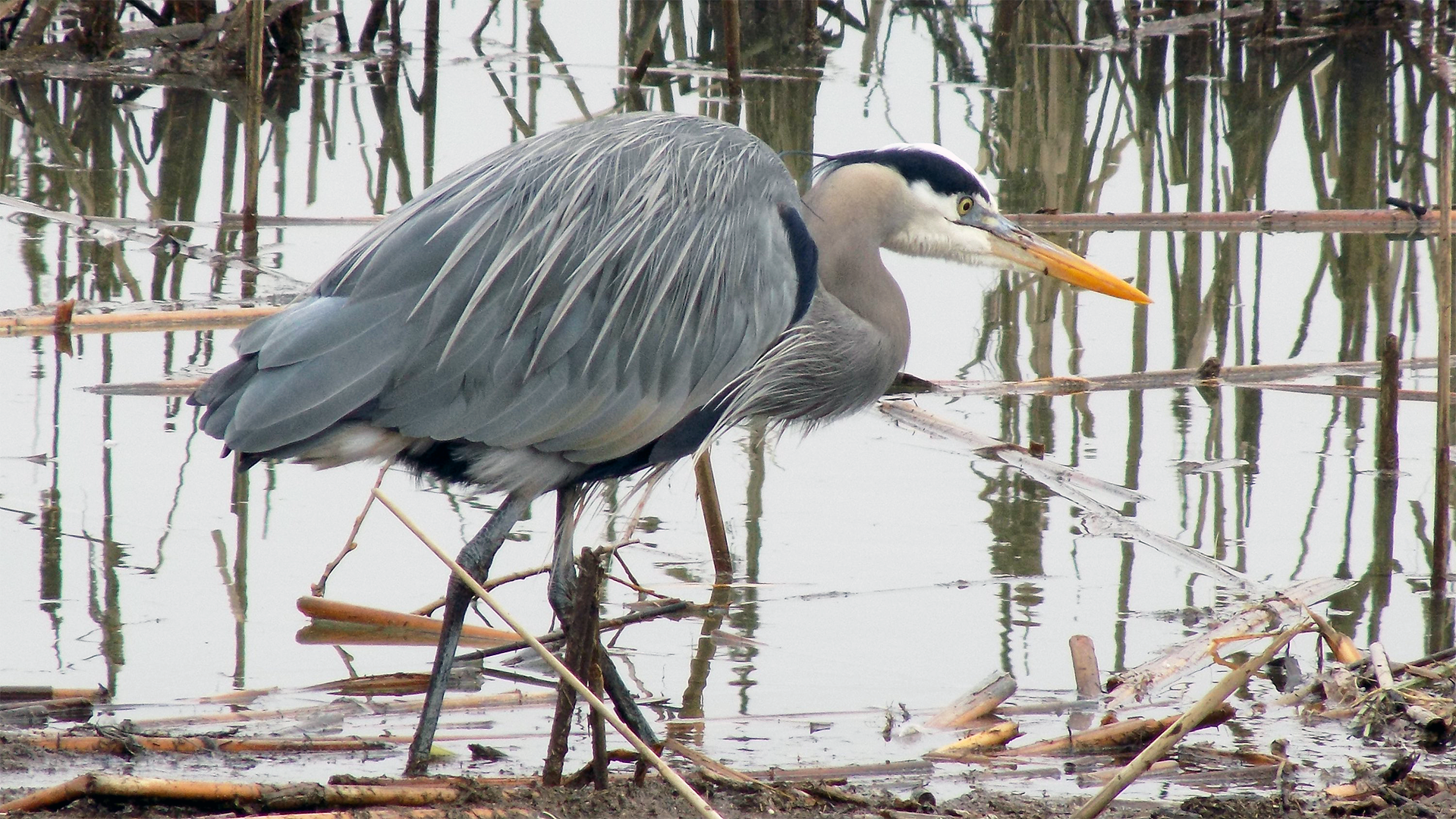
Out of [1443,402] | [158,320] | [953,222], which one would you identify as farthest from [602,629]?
[158,320]

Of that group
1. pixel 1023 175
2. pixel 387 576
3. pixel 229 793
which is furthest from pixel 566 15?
pixel 229 793

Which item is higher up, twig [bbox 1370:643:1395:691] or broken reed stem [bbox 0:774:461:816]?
broken reed stem [bbox 0:774:461:816]

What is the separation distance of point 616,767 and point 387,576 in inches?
44.9

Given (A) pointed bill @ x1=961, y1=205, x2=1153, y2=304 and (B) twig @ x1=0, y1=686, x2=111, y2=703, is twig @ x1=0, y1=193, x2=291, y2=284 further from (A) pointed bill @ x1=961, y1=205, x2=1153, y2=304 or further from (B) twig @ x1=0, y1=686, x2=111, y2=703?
(B) twig @ x1=0, y1=686, x2=111, y2=703

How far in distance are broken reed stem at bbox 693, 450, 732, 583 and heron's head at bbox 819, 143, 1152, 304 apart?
69cm

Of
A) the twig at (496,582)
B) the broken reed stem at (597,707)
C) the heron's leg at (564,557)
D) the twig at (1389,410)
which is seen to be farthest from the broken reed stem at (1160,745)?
the twig at (1389,410)

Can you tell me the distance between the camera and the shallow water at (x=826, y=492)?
3598mm

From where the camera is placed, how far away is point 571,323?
337 centimetres

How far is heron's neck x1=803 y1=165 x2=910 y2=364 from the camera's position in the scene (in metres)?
3.81

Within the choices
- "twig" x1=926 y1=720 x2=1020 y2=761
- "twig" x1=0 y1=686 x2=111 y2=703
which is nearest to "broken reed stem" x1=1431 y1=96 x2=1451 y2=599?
"twig" x1=926 y1=720 x2=1020 y2=761

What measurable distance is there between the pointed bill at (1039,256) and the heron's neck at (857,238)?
0.27 m

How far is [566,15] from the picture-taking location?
1182 cm

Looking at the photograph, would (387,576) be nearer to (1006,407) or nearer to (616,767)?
(616,767)

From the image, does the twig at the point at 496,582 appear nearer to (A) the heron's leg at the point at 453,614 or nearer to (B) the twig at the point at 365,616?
(B) the twig at the point at 365,616
